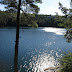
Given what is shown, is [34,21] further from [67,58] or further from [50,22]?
[50,22]

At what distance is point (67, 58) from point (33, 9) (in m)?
5.69

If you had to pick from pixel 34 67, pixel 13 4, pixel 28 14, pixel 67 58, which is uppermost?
pixel 13 4

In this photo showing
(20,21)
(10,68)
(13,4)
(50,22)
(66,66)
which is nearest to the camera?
(13,4)

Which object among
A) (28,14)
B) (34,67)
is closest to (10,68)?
(34,67)

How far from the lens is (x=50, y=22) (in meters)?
157

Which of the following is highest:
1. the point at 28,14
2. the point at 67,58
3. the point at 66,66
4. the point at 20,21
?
the point at 28,14

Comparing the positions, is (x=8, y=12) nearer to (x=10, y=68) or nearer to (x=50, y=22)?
(x=10, y=68)

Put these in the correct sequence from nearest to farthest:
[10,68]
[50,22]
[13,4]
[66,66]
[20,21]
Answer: [13,4] < [20,21] < [66,66] < [10,68] < [50,22]

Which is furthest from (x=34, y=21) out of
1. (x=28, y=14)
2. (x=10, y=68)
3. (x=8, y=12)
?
(x=10, y=68)

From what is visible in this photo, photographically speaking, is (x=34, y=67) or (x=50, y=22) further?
(x=50, y=22)

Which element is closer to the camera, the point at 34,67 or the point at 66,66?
the point at 66,66

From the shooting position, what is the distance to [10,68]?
1725 centimetres

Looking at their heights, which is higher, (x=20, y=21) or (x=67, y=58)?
(x=20, y=21)

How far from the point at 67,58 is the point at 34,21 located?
486 cm
